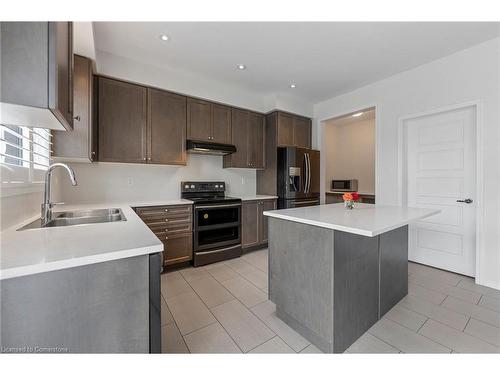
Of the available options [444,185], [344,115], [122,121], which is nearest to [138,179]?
[122,121]

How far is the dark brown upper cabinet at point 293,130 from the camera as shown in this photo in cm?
390

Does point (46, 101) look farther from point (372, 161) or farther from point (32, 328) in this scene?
point (372, 161)

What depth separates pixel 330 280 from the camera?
144 centimetres

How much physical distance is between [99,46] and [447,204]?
467 centimetres

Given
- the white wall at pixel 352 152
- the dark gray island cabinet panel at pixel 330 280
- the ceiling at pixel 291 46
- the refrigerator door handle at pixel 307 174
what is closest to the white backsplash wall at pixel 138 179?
the refrigerator door handle at pixel 307 174

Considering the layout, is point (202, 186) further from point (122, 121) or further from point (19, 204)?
point (19, 204)

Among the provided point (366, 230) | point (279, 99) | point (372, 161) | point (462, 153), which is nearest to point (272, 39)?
point (279, 99)

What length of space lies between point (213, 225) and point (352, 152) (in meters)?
4.40

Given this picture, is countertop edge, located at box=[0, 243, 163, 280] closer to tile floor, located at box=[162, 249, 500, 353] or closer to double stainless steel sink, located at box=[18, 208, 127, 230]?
double stainless steel sink, located at box=[18, 208, 127, 230]

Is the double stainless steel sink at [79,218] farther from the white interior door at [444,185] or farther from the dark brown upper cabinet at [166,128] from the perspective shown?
the white interior door at [444,185]

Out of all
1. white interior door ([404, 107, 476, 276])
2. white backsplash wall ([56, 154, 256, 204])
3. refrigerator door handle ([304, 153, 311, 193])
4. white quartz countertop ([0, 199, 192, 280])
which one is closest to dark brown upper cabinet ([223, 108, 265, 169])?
white backsplash wall ([56, 154, 256, 204])

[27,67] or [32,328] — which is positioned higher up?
[27,67]

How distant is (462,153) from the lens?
2.71 metres

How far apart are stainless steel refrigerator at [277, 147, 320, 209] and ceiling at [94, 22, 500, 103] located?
1206mm
